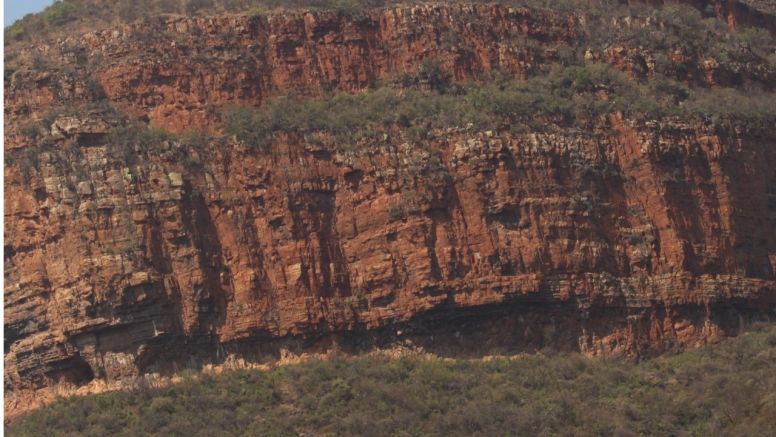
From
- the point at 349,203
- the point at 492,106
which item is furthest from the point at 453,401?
the point at 492,106

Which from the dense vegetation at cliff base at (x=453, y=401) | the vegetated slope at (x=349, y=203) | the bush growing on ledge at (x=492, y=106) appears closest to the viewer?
the dense vegetation at cliff base at (x=453, y=401)

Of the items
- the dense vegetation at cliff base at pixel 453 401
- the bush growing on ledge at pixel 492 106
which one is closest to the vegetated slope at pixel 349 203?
the bush growing on ledge at pixel 492 106

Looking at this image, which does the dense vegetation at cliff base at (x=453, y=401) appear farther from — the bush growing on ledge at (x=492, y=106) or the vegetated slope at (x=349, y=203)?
the bush growing on ledge at (x=492, y=106)

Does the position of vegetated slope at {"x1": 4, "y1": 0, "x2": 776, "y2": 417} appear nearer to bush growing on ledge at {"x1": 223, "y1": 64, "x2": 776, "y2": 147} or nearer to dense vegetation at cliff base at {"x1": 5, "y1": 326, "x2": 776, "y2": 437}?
bush growing on ledge at {"x1": 223, "y1": 64, "x2": 776, "y2": 147}

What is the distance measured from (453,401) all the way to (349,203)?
715 cm

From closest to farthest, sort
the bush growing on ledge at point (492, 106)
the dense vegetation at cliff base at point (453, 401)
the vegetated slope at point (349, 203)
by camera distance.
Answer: the dense vegetation at cliff base at point (453, 401) < the vegetated slope at point (349, 203) < the bush growing on ledge at point (492, 106)

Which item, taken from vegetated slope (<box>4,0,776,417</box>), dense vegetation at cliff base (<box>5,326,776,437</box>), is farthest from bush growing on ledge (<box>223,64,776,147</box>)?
dense vegetation at cliff base (<box>5,326,776,437</box>)

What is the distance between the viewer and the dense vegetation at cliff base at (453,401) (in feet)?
142

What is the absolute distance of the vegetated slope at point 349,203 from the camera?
47.5 metres

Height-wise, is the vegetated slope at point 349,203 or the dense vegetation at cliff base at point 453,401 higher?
the vegetated slope at point 349,203

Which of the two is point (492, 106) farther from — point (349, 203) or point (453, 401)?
point (453, 401)

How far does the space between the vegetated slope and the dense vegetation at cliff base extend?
4.39 feet

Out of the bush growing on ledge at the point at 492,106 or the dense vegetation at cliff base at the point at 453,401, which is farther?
the bush growing on ledge at the point at 492,106

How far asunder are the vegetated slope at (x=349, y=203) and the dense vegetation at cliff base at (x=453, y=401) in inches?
52.7
